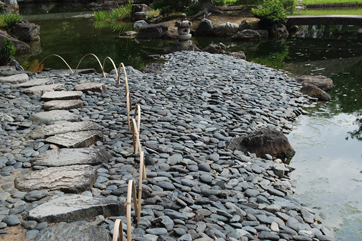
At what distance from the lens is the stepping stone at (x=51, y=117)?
13.4 ft

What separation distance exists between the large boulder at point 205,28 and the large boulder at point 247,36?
50.4 inches

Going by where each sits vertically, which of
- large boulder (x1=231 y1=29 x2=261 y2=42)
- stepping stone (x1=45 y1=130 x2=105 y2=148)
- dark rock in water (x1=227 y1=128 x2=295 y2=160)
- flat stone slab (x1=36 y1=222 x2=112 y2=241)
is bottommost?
dark rock in water (x1=227 y1=128 x2=295 y2=160)

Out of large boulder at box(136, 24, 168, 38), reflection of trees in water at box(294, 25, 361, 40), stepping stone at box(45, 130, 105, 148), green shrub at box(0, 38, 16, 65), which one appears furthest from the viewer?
reflection of trees in water at box(294, 25, 361, 40)

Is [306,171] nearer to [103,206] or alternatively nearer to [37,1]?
[103,206]

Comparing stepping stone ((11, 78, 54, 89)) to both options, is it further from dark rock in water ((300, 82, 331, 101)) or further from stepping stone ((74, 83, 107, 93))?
dark rock in water ((300, 82, 331, 101))

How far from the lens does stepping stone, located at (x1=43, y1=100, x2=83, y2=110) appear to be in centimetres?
448

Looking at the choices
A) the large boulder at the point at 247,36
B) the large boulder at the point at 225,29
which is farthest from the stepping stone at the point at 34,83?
the large boulder at the point at 225,29

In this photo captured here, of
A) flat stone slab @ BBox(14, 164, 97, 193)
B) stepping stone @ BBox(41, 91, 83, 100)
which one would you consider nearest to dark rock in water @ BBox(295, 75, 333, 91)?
stepping stone @ BBox(41, 91, 83, 100)

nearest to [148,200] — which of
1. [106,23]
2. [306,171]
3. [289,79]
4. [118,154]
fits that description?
[118,154]

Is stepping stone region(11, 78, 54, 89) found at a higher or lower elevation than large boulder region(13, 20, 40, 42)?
lower

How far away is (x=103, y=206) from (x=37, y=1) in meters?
33.5

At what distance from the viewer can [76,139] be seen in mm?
3477

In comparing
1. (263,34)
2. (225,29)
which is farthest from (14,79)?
(263,34)

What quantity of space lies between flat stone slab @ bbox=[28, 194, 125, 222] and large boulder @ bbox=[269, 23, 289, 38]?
13.8 meters
